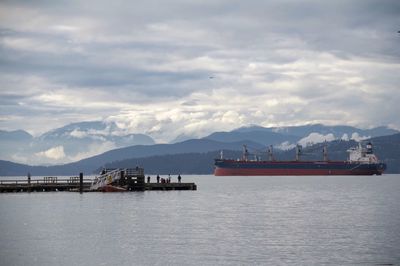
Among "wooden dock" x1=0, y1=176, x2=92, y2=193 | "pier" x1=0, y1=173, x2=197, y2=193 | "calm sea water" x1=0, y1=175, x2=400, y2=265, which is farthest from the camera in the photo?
"wooden dock" x1=0, y1=176, x2=92, y2=193

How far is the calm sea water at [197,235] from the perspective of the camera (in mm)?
39906

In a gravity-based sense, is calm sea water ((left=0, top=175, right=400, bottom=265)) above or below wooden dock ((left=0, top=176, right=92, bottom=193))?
below

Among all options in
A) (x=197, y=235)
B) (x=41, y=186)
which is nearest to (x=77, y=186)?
(x=41, y=186)

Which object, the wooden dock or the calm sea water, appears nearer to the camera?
the calm sea water

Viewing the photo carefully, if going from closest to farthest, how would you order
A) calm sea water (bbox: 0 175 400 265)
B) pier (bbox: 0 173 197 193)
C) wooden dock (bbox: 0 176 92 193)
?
calm sea water (bbox: 0 175 400 265) < pier (bbox: 0 173 197 193) < wooden dock (bbox: 0 176 92 193)

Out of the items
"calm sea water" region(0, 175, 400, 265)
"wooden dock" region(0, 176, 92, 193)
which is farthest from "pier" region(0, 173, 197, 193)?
"calm sea water" region(0, 175, 400, 265)

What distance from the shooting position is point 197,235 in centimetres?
4944

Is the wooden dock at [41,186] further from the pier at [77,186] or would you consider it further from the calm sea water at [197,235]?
the calm sea water at [197,235]

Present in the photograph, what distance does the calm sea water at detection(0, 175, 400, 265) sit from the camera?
39906mm

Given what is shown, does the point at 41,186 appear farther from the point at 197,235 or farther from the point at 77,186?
the point at 197,235

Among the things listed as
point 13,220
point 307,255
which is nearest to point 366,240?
point 307,255

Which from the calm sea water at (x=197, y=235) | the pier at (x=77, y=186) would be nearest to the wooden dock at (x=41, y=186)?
the pier at (x=77, y=186)

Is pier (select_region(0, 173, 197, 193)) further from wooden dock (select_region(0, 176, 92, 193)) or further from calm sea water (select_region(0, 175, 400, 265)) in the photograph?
calm sea water (select_region(0, 175, 400, 265))

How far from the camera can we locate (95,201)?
84.2 metres
